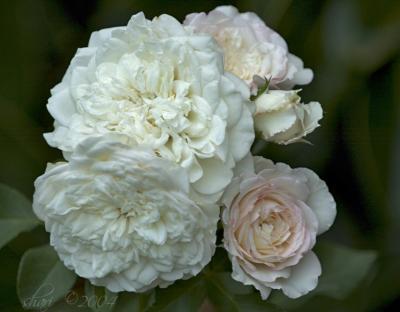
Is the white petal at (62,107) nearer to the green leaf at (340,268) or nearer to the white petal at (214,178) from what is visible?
the white petal at (214,178)

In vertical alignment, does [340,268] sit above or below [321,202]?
below

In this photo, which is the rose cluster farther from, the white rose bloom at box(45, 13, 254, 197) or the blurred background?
the blurred background

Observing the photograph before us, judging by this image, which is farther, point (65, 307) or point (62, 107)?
point (65, 307)

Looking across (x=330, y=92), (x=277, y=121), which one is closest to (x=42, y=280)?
(x=277, y=121)

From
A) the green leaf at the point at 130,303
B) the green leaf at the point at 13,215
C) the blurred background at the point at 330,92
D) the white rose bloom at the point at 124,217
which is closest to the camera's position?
the white rose bloom at the point at 124,217

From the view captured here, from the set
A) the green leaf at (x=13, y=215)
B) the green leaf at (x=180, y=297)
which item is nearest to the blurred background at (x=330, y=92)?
the green leaf at (x=13, y=215)

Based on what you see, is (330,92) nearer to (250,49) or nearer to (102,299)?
(250,49)
